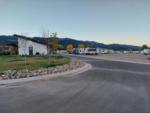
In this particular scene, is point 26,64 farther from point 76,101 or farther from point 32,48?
point 32,48

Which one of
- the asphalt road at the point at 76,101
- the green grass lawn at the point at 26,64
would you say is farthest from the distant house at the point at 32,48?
the asphalt road at the point at 76,101

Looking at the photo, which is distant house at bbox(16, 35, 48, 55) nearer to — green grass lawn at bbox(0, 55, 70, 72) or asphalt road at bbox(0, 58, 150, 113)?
green grass lawn at bbox(0, 55, 70, 72)

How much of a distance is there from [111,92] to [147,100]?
70.5 inches

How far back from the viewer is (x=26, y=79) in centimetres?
1348

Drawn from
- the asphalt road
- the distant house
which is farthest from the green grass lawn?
the distant house

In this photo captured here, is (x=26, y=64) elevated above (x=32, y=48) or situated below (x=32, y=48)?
below

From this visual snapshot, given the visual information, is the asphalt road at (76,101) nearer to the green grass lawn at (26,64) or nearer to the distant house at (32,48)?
the green grass lawn at (26,64)

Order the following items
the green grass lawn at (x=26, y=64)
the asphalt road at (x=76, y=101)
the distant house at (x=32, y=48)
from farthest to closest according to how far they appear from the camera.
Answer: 1. the distant house at (x=32, y=48)
2. the green grass lawn at (x=26, y=64)
3. the asphalt road at (x=76, y=101)

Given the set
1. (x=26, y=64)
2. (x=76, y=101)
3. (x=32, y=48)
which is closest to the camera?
(x=76, y=101)

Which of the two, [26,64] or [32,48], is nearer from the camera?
[26,64]

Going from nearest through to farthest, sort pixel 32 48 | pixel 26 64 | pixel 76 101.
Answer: pixel 76 101
pixel 26 64
pixel 32 48

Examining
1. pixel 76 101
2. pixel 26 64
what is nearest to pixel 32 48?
pixel 26 64

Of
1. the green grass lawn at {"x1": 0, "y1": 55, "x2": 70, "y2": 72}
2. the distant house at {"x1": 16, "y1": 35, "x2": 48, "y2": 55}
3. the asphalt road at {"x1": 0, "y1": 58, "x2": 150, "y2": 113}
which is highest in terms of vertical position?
Answer: the distant house at {"x1": 16, "y1": 35, "x2": 48, "y2": 55}

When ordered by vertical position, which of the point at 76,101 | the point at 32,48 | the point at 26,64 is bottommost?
the point at 76,101
